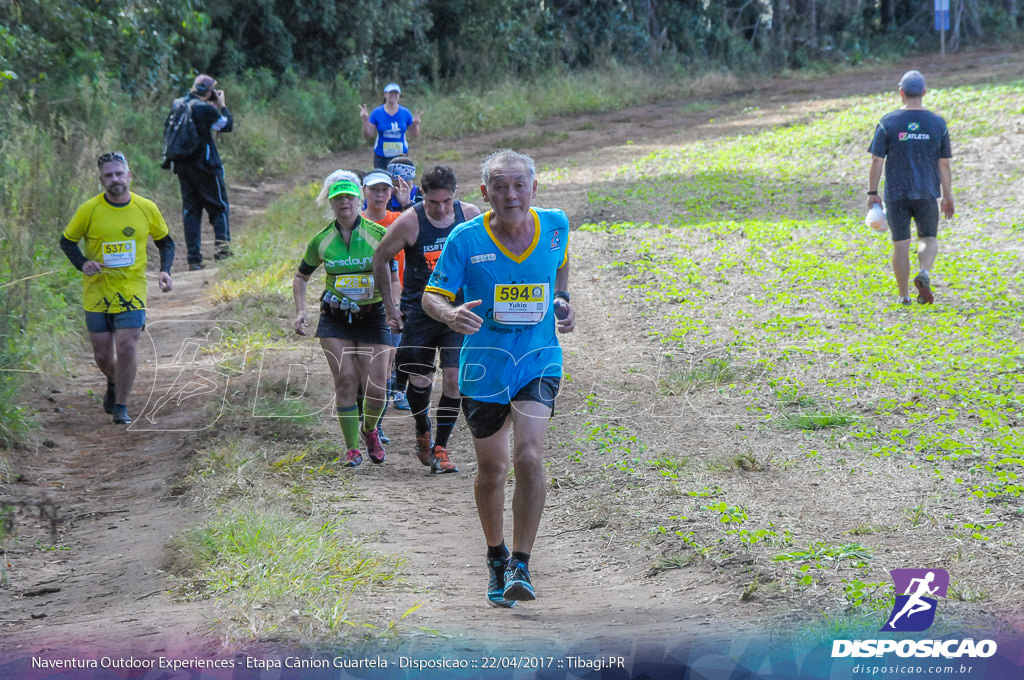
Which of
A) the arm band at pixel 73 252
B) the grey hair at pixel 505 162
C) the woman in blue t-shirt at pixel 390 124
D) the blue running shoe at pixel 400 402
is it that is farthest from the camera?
the woman in blue t-shirt at pixel 390 124

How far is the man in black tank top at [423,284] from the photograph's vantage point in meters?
7.31

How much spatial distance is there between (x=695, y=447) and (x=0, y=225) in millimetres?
6670

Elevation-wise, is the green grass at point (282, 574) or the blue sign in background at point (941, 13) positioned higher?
the blue sign in background at point (941, 13)

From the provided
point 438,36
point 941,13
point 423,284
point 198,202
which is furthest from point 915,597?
point 438,36

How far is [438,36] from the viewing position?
1287 inches

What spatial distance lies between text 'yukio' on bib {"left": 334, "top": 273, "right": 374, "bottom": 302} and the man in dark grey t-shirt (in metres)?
5.33

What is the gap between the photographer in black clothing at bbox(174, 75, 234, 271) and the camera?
1402 cm

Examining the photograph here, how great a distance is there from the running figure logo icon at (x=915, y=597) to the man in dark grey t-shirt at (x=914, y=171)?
6142mm

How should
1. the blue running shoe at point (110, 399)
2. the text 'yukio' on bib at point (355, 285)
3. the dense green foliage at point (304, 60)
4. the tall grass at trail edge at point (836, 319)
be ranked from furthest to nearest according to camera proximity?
the dense green foliage at point (304, 60) → the blue running shoe at point (110, 399) → the text 'yukio' on bib at point (355, 285) → the tall grass at trail edge at point (836, 319)

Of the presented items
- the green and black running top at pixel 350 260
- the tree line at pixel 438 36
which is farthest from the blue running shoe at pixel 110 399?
the tree line at pixel 438 36

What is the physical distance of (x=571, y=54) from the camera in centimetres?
3516

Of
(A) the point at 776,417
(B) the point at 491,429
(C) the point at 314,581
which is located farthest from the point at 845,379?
(C) the point at 314,581

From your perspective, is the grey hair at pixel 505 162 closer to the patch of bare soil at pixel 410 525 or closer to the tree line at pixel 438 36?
the patch of bare soil at pixel 410 525

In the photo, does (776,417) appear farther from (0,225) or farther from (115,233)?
(0,225)
